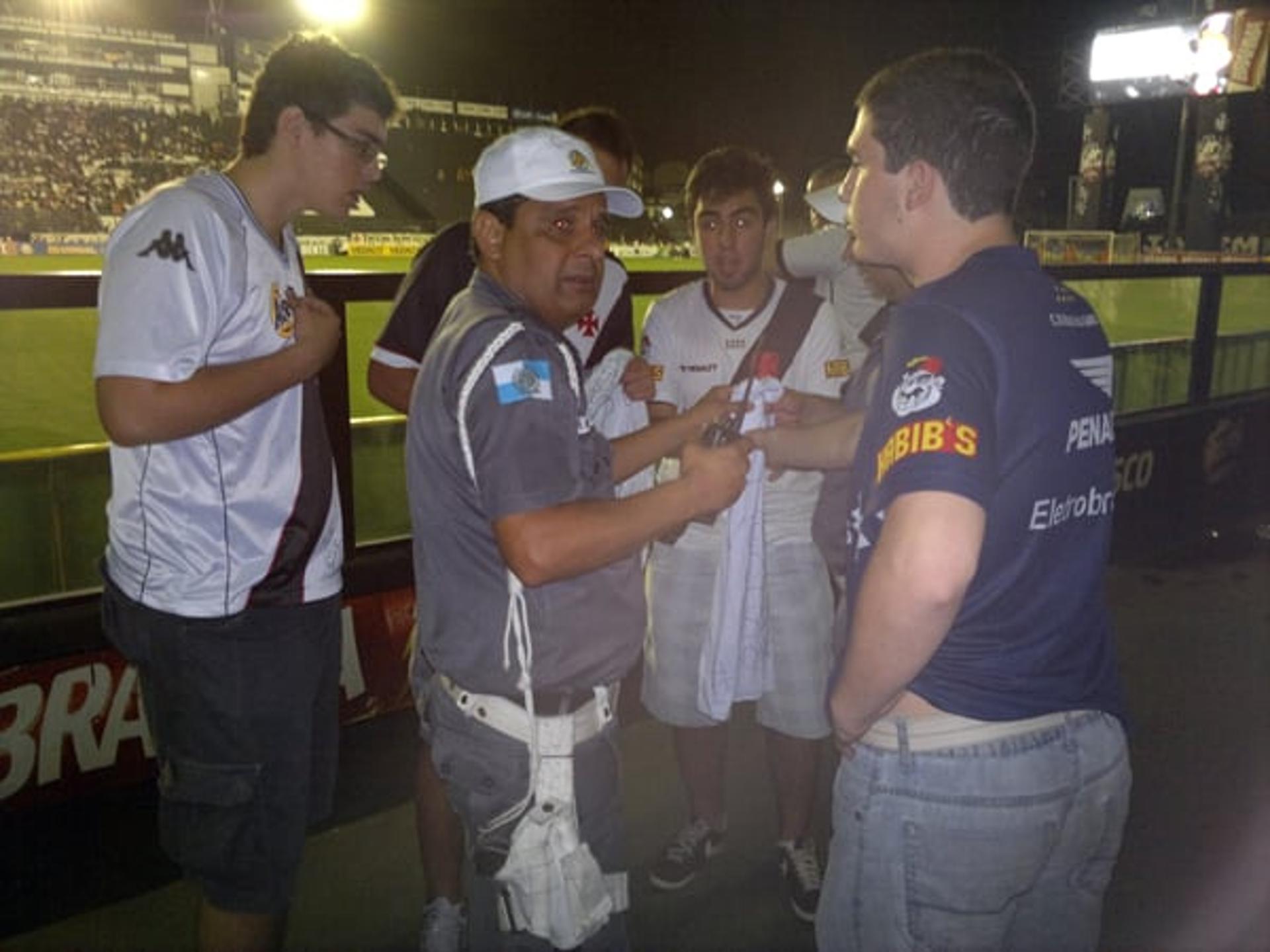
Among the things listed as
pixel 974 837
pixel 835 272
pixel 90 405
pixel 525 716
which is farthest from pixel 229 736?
pixel 90 405

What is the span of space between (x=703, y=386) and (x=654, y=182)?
49.0 metres

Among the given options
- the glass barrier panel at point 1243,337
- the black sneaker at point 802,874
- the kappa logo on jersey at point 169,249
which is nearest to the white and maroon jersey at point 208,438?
the kappa logo on jersey at point 169,249

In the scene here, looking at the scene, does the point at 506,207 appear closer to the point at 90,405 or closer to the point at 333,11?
the point at 90,405

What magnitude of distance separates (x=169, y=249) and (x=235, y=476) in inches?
20.0

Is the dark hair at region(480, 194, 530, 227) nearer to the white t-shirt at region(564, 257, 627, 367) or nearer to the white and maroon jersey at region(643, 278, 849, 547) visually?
the white t-shirt at region(564, 257, 627, 367)

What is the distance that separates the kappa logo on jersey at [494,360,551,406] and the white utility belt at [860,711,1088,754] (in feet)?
2.78

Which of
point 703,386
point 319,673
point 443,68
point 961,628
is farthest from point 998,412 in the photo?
point 443,68

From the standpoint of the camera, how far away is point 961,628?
5.69 ft

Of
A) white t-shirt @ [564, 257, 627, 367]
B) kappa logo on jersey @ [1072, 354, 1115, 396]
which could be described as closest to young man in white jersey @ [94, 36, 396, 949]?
white t-shirt @ [564, 257, 627, 367]

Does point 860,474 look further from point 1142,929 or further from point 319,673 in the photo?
point 1142,929

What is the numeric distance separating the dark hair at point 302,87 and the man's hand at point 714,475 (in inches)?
46.8

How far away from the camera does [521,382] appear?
1867 mm

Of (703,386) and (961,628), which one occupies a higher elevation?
(703,386)

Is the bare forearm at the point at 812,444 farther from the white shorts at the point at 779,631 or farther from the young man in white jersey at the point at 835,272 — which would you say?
the young man in white jersey at the point at 835,272
